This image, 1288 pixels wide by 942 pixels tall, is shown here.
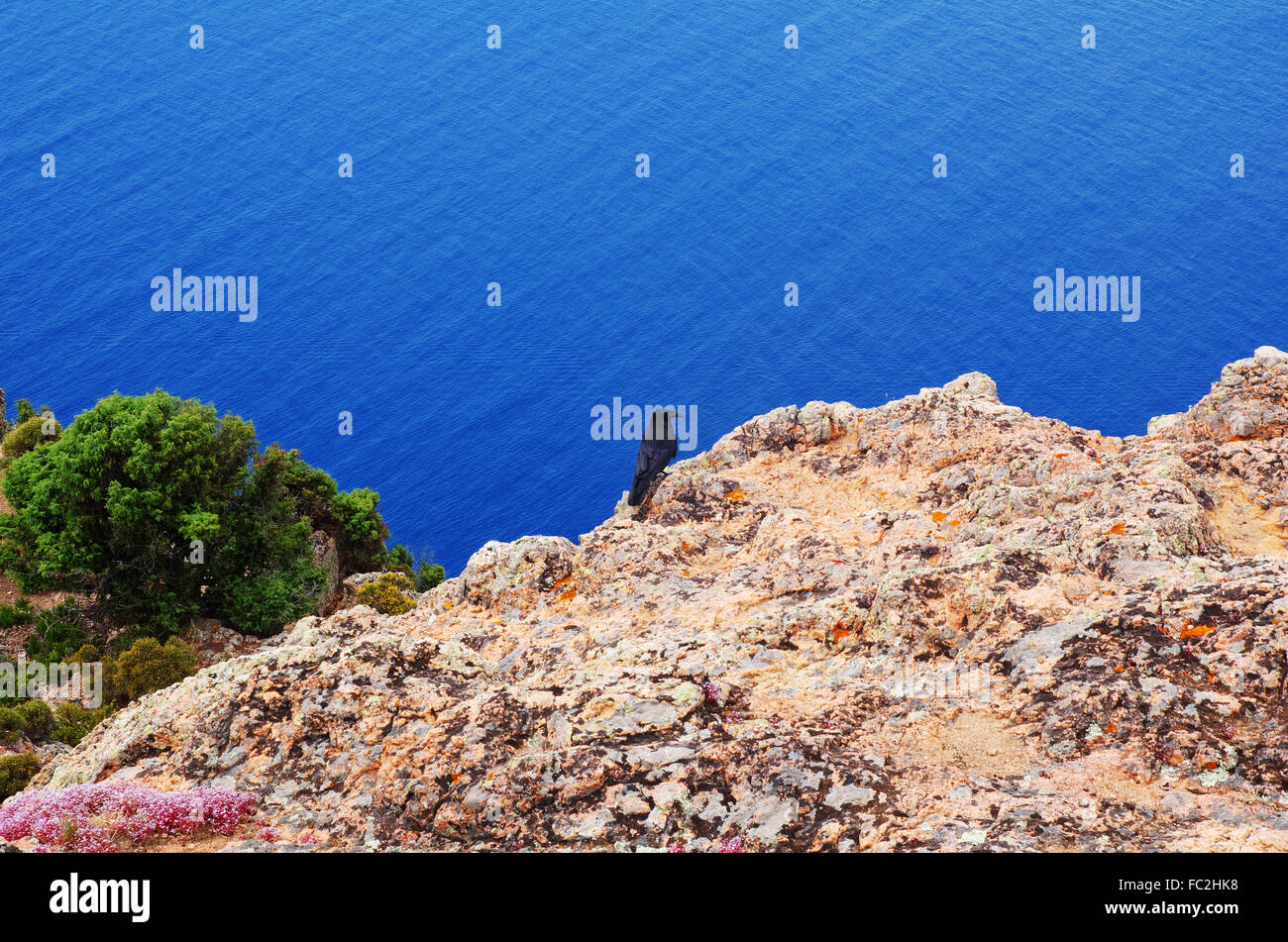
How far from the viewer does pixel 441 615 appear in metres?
13.4

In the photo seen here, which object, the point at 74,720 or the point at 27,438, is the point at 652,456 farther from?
the point at 27,438

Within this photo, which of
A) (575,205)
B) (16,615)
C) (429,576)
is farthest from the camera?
(575,205)

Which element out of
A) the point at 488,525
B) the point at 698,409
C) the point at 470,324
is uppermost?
the point at 470,324

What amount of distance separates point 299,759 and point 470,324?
42921 millimetres

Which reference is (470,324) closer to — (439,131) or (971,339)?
(439,131)

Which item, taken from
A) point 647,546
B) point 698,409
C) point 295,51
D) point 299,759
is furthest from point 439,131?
point 299,759

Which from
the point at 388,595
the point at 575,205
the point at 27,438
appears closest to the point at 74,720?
the point at 388,595

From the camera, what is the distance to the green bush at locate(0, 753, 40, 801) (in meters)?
19.1

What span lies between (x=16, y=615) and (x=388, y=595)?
373 inches

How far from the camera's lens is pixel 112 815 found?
28.0 feet

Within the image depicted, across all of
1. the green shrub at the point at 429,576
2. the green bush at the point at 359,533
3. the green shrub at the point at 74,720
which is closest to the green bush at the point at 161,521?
the green bush at the point at 359,533

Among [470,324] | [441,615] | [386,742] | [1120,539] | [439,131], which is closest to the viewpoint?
[386,742]

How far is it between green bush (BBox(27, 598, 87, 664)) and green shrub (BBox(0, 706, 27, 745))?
4578 millimetres

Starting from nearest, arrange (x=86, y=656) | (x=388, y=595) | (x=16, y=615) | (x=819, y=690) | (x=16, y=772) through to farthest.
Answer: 1. (x=819, y=690)
2. (x=16, y=772)
3. (x=86, y=656)
4. (x=388, y=595)
5. (x=16, y=615)
